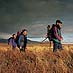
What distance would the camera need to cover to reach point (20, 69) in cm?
980

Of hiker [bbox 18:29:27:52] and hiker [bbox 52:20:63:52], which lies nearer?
Result: hiker [bbox 52:20:63:52]

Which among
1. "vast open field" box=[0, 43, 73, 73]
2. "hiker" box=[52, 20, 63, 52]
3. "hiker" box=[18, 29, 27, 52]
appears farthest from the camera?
"hiker" box=[18, 29, 27, 52]

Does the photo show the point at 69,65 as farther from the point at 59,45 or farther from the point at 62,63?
the point at 59,45

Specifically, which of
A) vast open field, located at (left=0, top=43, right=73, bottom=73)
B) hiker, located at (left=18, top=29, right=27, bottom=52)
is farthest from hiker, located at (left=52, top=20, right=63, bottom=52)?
vast open field, located at (left=0, top=43, right=73, bottom=73)

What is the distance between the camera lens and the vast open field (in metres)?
9.76

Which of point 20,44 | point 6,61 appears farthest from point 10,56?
point 20,44

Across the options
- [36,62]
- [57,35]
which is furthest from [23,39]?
[36,62]

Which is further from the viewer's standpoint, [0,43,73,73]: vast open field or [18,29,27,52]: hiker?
[18,29,27,52]: hiker

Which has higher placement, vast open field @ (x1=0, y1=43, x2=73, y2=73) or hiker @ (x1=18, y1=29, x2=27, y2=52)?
hiker @ (x1=18, y1=29, x2=27, y2=52)

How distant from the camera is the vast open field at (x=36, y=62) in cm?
976

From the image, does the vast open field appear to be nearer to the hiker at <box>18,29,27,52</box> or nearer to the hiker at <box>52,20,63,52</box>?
the hiker at <box>52,20,63,52</box>

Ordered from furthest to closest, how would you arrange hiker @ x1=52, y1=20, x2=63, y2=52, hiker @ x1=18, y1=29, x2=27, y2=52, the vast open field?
hiker @ x1=18, y1=29, x2=27, y2=52
hiker @ x1=52, y1=20, x2=63, y2=52
the vast open field

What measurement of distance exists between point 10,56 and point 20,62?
0.83m

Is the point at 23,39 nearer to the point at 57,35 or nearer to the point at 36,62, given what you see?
the point at 57,35
